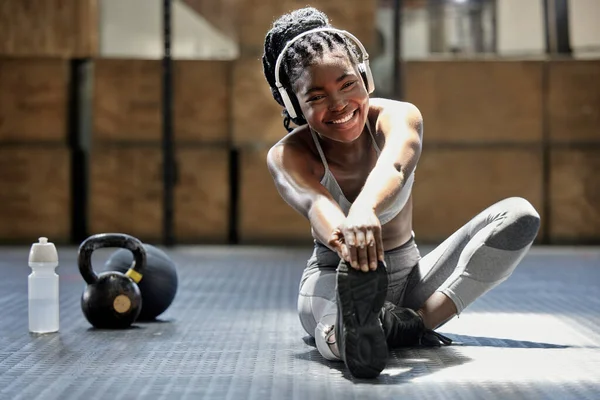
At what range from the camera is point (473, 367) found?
2639mm

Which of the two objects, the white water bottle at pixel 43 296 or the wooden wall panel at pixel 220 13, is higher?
the wooden wall panel at pixel 220 13

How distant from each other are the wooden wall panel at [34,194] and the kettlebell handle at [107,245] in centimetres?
475

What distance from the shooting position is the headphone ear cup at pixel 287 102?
2871 millimetres

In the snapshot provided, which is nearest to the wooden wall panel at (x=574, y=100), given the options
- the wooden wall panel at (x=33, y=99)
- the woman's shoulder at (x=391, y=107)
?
the wooden wall panel at (x=33, y=99)

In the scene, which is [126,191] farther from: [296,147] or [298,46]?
[298,46]

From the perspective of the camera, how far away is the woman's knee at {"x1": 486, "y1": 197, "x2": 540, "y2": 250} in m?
2.84

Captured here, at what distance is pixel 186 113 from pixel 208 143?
334 mm

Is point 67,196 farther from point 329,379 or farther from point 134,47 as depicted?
point 329,379

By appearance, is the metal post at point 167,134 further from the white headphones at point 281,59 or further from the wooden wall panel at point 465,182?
the white headphones at point 281,59

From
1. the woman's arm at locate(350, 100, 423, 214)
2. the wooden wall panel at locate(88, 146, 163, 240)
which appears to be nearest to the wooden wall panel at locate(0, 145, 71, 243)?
the wooden wall panel at locate(88, 146, 163, 240)

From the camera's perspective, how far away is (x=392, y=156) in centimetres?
273

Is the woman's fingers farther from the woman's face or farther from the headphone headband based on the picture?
the headphone headband

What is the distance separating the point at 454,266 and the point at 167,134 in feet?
17.3

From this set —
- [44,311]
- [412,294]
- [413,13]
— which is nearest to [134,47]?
[413,13]
